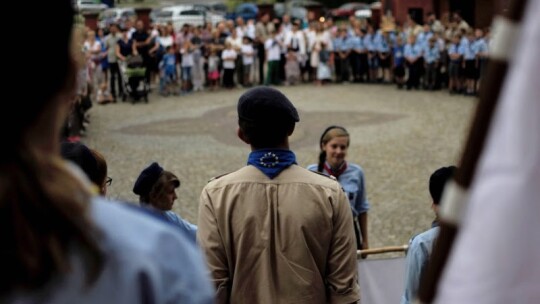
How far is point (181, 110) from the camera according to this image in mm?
18094

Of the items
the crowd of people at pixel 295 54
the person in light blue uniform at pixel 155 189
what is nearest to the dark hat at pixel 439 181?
the person in light blue uniform at pixel 155 189

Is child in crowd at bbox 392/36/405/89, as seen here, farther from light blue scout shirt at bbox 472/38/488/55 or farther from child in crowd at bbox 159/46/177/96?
child in crowd at bbox 159/46/177/96

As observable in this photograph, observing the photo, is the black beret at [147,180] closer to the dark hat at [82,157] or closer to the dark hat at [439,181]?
the dark hat at [82,157]

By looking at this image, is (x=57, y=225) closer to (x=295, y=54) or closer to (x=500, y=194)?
(x=500, y=194)

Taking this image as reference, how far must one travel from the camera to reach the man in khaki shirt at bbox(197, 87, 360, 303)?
127 inches

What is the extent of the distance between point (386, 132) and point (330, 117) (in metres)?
2.02

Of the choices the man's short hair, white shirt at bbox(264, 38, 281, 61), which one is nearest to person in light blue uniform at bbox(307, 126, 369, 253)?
the man's short hair

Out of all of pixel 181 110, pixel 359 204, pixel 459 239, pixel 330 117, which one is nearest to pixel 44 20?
pixel 459 239

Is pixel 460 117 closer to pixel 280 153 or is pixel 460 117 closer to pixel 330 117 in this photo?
pixel 330 117

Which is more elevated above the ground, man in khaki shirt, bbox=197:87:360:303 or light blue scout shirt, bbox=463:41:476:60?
man in khaki shirt, bbox=197:87:360:303

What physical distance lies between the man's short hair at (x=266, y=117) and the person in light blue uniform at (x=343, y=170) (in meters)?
2.41

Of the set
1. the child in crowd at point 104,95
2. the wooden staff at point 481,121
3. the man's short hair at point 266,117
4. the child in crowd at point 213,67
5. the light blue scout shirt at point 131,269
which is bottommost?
the child in crowd at point 104,95

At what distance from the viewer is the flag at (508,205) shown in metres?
1.26

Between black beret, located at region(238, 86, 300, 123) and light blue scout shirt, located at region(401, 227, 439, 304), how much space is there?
2.51ft
